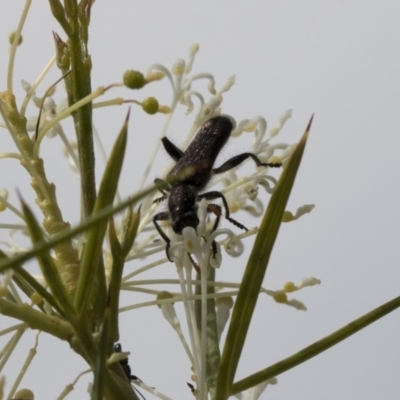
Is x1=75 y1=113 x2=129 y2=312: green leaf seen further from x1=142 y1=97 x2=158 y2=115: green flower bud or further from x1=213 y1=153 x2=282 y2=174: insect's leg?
x1=213 y1=153 x2=282 y2=174: insect's leg

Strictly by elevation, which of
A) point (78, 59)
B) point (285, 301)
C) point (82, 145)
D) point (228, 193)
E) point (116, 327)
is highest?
point (228, 193)

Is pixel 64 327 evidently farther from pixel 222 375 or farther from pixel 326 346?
pixel 326 346

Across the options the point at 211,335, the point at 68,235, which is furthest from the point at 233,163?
the point at 68,235

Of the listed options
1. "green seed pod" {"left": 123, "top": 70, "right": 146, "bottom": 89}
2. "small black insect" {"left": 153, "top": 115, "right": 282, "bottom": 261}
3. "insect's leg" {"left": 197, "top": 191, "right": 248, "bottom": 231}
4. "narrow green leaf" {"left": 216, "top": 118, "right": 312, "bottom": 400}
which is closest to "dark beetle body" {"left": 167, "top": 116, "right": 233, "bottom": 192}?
"small black insect" {"left": 153, "top": 115, "right": 282, "bottom": 261}

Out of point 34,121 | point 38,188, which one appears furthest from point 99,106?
point 34,121

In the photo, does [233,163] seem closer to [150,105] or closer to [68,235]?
[150,105]

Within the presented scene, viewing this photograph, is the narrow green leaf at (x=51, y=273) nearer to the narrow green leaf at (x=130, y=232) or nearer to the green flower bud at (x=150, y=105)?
the narrow green leaf at (x=130, y=232)
